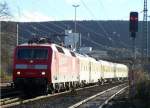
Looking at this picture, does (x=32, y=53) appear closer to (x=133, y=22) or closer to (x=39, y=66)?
(x=39, y=66)

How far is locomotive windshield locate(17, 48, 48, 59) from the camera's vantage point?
32250mm

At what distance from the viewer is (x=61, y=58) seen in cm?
3538

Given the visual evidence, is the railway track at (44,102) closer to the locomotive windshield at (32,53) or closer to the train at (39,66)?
the train at (39,66)

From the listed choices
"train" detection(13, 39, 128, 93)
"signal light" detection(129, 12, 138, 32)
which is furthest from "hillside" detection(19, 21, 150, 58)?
"signal light" detection(129, 12, 138, 32)

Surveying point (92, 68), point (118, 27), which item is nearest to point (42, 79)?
point (92, 68)

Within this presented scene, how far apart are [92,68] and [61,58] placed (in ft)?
78.8

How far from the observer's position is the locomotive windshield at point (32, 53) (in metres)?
32.2

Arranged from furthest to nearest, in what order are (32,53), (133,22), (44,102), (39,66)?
1. (32,53)
2. (39,66)
3. (133,22)
4. (44,102)

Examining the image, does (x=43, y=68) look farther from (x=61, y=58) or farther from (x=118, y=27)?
(x=118, y=27)

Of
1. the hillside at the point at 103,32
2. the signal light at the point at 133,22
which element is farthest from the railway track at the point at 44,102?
the hillside at the point at 103,32

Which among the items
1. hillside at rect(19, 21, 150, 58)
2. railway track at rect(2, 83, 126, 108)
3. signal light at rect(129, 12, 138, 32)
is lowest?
railway track at rect(2, 83, 126, 108)

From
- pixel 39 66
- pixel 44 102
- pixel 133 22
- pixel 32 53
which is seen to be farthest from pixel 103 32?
pixel 44 102

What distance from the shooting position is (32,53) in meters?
32.4

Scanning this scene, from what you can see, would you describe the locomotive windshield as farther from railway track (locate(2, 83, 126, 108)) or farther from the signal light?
the signal light
